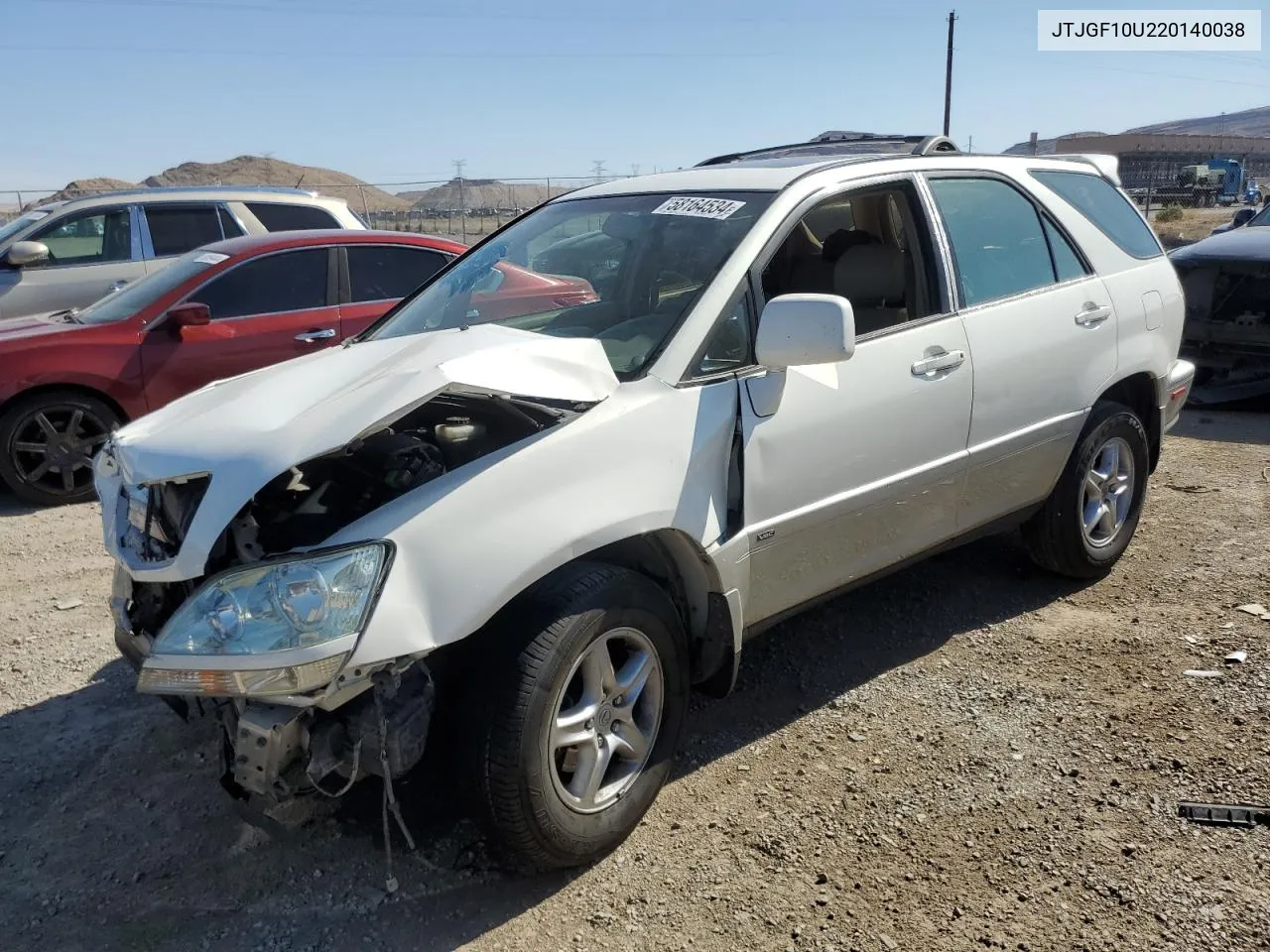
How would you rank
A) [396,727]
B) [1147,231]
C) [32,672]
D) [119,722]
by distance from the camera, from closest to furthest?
[396,727] → [119,722] → [32,672] → [1147,231]

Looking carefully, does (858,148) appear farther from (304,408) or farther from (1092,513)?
(304,408)

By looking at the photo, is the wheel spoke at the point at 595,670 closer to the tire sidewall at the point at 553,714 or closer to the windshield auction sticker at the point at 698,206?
the tire sidewall at the point at 553,714

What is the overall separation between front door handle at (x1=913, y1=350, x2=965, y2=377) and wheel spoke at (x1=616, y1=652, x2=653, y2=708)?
1.44 m

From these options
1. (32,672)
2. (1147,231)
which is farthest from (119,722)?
(1147,231)

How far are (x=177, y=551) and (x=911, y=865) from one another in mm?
2114

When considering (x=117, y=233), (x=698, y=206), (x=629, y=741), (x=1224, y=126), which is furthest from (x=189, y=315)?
(x=1224, y=126)

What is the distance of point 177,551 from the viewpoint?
243 centimetres

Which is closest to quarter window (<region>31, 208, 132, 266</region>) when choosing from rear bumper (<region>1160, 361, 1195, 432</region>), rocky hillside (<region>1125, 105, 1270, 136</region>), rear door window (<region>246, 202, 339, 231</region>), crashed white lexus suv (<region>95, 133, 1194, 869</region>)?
rear door window (<region>246, 202, 339, 231</region>)

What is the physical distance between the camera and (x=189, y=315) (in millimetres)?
6301

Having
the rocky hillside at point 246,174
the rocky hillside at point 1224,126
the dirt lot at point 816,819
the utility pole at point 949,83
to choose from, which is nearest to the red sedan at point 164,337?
the dirt lot at point 816,819

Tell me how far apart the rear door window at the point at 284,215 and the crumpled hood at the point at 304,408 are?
6837 millimetres

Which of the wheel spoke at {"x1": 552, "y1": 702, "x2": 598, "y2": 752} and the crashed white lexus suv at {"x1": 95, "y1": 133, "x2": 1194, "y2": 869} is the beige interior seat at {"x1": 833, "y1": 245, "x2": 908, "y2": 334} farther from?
the wheel spoke at {"x1": 552, "y1": 702, "x2": 598, "y2": 752}

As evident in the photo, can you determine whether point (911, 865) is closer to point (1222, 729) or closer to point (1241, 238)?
point (1222, 729)

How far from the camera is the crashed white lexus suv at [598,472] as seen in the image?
7.68 ft
